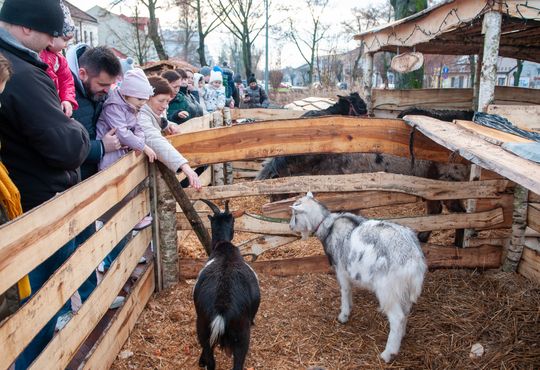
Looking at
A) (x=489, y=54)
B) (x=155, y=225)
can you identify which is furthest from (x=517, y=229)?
(x=155, y=225)

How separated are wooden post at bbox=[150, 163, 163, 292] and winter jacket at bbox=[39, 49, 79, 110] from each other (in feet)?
3.19

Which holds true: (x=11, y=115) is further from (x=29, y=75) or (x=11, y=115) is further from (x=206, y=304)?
(x=206, y=304)

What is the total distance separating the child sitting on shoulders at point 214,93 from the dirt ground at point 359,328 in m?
6.99

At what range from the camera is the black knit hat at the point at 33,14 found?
2.37 metres

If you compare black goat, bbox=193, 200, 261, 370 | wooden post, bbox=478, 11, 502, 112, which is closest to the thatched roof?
wooden post, bbox=478, 11, 502, 112

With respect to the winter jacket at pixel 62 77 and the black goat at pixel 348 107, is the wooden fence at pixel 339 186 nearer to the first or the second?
the winter jacket at pixel 62 77

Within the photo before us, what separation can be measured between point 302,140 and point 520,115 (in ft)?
7.66

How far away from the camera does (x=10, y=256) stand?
183cm

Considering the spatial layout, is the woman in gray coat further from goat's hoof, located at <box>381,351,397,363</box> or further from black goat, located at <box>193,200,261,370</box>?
goat's hoof, located at <box>381,351,397,363</box>

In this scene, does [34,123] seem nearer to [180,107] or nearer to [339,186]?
[339,186]

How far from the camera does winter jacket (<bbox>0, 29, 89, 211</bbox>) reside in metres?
2.22

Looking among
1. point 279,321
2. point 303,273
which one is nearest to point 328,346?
point 279,321

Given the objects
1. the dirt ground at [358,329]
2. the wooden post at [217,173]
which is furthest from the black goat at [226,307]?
the wooden post at [217,173]

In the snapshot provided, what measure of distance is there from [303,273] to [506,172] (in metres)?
2.53
